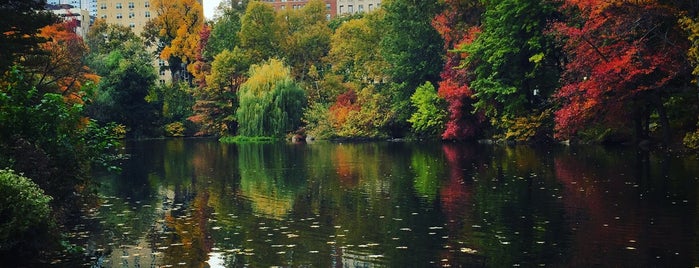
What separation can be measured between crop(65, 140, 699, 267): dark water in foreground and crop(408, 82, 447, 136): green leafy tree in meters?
26.1

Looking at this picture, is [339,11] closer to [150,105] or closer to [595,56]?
[150,105]

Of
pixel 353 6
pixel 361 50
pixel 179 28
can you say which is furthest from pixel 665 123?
pixel 353 6

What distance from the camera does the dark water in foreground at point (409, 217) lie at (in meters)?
15.0

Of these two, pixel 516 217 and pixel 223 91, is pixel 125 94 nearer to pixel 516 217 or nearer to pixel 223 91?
pixel 223 91

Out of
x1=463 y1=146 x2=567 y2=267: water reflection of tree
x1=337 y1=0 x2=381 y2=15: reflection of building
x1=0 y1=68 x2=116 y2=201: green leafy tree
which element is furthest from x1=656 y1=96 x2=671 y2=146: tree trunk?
x1=337 y1=0 x2=381 y2=15: reflection of building

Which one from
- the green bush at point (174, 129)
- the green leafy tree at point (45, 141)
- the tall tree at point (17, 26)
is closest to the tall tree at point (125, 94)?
the green bush at point (174, 129)

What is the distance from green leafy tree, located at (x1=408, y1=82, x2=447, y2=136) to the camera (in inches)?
2454

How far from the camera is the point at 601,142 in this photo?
1946 inches

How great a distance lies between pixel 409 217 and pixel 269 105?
2182 inches

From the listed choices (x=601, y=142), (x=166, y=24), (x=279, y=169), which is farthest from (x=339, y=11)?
(x=279, y=169)

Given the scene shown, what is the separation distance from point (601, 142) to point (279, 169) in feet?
69.2

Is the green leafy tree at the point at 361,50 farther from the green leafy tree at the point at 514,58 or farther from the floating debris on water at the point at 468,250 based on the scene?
the floating debris on water at the point at 468,250

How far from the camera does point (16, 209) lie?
548 inches

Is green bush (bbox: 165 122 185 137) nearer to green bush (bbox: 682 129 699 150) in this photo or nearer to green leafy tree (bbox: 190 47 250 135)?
green leafy tree (bbox: 190 47 250 135)
